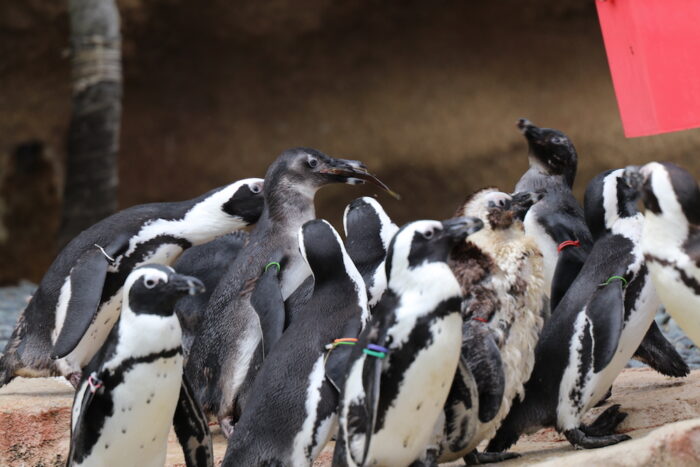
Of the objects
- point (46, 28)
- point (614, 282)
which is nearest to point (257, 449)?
point (614, 282)

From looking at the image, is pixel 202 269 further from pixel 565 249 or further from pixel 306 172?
pixel 565 249

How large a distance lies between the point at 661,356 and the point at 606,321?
0.78 meters

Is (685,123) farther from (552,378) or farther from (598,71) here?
(598,71)

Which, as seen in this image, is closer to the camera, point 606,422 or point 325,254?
point 325,254

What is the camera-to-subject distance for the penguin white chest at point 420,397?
3.15 m

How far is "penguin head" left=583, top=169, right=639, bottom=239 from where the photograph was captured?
404 cm

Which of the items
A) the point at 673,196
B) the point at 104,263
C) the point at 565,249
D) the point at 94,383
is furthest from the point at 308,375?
the point at 565,249

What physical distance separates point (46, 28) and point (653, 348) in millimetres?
6614

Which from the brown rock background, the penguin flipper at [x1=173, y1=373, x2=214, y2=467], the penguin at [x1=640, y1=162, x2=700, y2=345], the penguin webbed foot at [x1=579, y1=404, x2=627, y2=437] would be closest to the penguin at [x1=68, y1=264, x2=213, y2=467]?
the penguin flipper at [x1=173, y1=373, x2=214, y2=467]

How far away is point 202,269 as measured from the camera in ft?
16.5

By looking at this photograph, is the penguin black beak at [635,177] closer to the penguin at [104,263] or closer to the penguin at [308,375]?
the penguin at [308,375]

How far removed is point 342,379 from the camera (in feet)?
11.1

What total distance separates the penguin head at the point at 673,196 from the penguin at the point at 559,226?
3.27ft

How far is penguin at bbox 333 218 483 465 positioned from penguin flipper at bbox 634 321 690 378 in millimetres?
1415
